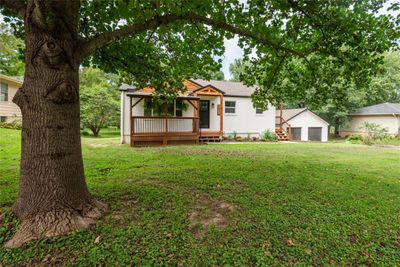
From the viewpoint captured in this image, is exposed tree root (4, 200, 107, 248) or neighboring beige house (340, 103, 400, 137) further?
neighboring beige house (340, 103, 400, 137)

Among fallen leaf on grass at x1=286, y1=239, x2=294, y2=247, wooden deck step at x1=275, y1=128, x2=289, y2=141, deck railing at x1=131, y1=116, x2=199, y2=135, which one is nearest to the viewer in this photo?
fallen leaf on grass at x1=286, y1=239, x2=294, y2=247

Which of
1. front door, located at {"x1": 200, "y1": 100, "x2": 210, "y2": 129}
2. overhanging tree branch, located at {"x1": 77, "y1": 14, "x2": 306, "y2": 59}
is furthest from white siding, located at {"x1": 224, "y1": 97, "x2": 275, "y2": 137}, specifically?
overhanging tree branch, located at {"x1": 77, "y1": 14, "x2": 306, "y2": 59}

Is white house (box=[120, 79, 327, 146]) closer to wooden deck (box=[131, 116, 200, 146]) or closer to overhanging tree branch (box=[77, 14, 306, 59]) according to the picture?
wooden deck (box=[131, 116, 200, 146])

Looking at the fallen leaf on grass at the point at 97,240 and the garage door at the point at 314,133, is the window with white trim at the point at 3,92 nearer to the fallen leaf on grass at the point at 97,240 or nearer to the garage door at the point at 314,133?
the fallen leaf on grass at the point at 97,240

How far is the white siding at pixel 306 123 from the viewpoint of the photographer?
19.7 meters

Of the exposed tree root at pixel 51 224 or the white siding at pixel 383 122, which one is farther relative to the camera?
the white siding at pixel 383 122

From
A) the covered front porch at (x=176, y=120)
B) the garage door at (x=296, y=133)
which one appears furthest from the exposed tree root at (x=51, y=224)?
the garage door at (x=296, y=133)

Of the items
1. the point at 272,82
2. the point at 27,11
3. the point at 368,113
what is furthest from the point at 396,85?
the point at 27,11

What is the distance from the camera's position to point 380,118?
77.8ft

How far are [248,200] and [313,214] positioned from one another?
1002 mm

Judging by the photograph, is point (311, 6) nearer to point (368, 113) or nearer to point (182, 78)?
A: point (182, 78)

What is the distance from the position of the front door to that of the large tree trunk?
12.1 meters

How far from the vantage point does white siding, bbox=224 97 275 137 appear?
15875mm

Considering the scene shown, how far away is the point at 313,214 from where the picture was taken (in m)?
3.43
